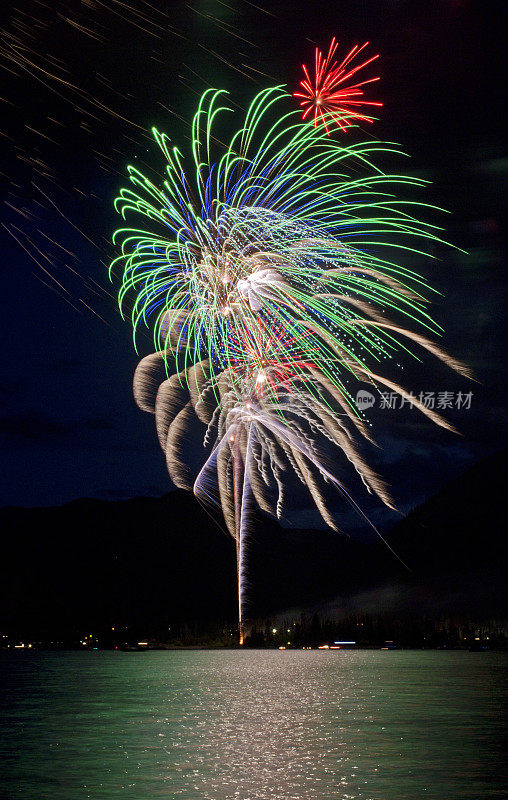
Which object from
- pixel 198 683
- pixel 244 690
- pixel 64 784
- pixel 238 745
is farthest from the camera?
pixel 198 683

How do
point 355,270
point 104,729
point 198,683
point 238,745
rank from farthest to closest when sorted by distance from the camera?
point 198,683 → point 104,729 → point 355,270 → point 238,745

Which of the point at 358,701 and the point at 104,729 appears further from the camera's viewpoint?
the point at 358,701

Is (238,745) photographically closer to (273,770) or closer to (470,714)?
(273,770)

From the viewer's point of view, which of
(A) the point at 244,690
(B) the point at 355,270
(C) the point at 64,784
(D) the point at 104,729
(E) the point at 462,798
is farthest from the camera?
(A) the point at 244,690

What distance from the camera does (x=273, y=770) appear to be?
29.7 meters

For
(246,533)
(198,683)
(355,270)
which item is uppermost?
(355,270)

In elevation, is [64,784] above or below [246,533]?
below

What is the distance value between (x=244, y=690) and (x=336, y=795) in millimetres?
57404

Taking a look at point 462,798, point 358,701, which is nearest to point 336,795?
point 462,798

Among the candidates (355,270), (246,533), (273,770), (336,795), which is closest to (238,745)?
(273,770)

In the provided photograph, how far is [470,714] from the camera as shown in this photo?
53.4m

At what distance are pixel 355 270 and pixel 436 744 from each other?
20336 millimetres

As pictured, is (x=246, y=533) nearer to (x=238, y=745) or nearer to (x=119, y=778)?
(x=238, y=745)

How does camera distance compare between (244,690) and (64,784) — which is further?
(244,690)
